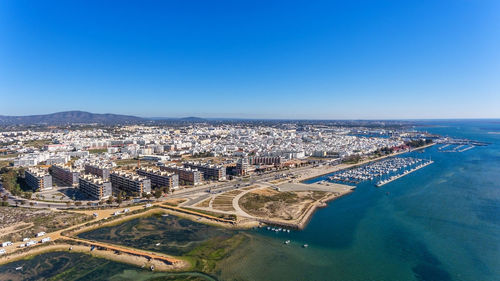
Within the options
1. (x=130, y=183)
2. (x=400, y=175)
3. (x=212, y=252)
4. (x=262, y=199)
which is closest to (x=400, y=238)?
(x=262, y=199)

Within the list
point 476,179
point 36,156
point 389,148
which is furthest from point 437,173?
point 36,156

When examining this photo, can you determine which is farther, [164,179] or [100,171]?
[100,171]

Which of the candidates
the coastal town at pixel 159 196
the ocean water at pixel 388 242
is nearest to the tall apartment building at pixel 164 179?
the coastal town at pixel 159 196

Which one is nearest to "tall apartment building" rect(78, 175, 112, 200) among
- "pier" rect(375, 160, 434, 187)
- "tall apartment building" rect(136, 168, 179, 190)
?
"tall apartment building" rect(136, 168, 179, 190)

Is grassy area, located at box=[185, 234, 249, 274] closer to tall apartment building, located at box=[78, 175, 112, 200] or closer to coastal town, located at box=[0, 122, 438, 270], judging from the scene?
coastal town, located at box=[0, 122, 438, 270]

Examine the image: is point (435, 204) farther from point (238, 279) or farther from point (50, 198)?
point (50, 198)

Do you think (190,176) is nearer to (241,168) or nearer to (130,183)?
(130,183)

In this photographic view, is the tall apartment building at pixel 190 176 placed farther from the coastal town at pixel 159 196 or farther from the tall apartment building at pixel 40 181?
the tall apartment building at pixel 40 181
